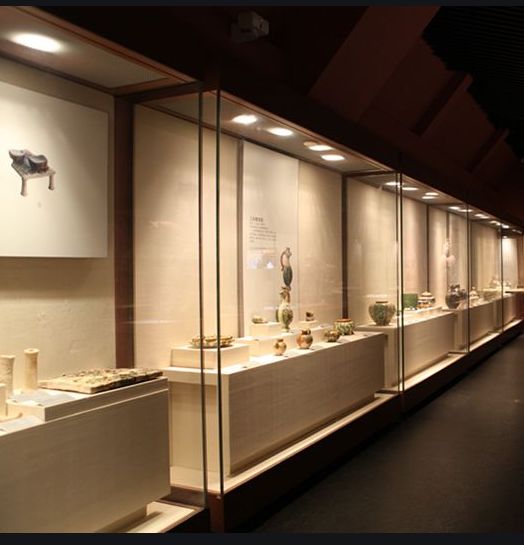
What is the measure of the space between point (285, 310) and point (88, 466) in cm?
216

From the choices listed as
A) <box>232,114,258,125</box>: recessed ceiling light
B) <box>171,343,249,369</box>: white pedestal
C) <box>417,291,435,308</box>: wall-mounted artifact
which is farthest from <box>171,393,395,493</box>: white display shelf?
<box>417,291,435,308</box>: wall-mounted artifact

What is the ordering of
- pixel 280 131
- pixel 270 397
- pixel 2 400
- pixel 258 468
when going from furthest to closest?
1. pixel 280 131
2. pixel 270 397
3. pixel 258 468
4. pixel 2 400

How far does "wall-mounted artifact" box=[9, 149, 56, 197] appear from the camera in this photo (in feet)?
8.46

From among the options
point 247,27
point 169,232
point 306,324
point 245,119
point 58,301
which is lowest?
point 306,324

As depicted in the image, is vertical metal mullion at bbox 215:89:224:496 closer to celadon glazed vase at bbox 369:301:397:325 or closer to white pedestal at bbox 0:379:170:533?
white pedestal at bbox 0:379:170:533

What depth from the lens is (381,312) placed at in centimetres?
586

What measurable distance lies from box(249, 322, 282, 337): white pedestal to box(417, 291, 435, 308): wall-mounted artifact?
3327 millimetres

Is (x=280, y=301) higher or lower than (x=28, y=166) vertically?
lower

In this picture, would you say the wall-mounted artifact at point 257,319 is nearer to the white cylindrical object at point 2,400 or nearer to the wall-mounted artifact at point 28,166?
the wall-mounted artifact at point 28,166

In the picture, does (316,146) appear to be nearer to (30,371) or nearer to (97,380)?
(97,380)

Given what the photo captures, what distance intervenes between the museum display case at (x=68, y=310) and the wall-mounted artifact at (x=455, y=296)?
6041 millimetres

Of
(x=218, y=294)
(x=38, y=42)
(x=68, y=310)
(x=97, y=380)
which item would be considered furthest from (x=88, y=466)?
(x=38, y=42)

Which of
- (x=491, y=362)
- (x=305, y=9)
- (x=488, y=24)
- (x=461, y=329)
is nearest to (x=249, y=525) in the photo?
(x=305, y=9)

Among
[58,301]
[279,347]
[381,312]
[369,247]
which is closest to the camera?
[58,301]
